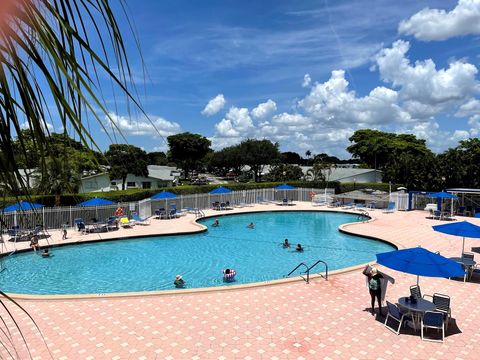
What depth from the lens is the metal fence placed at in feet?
74.4

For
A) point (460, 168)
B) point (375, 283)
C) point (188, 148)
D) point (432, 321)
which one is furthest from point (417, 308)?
point (188, 148)

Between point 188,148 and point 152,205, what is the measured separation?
6011 cm

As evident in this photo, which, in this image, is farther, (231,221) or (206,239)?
(231,221)

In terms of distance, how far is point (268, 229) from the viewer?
85.8 ft

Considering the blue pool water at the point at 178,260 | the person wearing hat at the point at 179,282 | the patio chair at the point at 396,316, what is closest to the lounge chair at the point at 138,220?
the blue pool water at the point at 178,260

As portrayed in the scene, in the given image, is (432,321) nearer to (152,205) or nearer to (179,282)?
(179,282)

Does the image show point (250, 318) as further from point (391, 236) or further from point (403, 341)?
point (391, 236)

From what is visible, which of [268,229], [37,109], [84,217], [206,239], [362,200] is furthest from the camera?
[362,200]

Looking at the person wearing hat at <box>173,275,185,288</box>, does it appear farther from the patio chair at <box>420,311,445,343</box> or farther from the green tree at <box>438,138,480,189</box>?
the green tree at <box>438,138,480,189</box>

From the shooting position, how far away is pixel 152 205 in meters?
29.4

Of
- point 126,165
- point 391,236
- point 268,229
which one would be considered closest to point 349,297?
point 391,236

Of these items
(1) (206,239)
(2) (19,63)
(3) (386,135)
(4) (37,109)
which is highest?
(3) (386,135)

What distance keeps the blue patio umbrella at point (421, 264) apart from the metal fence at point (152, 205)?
12.1 metres

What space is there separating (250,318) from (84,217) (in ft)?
58.8
